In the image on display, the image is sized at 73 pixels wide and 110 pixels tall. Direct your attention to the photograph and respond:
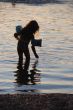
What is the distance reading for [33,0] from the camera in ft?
263

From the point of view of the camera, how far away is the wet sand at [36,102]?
827cm

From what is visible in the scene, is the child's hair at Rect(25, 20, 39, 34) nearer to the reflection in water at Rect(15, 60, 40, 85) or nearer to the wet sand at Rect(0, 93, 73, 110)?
the reflection in water at Rect(15, 60, 40, 85)

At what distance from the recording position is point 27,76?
46.5ft

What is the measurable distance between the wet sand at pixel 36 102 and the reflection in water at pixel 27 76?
3928 mm

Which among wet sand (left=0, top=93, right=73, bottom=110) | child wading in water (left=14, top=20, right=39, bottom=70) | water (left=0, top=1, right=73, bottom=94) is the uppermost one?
wet sand (left=0, top=93, right=73, bottom=110)

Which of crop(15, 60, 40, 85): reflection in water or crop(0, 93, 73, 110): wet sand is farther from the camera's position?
crop(15, 60, 40, 85): reflection in water

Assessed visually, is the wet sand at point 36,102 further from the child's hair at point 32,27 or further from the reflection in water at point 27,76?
the child's hair at point 32,27

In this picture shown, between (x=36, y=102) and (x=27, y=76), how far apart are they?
5589 mm

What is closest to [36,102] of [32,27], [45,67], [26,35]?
[32,27]

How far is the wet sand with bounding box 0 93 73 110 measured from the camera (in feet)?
27.1

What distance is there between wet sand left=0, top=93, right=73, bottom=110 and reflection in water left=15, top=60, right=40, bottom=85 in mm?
3928

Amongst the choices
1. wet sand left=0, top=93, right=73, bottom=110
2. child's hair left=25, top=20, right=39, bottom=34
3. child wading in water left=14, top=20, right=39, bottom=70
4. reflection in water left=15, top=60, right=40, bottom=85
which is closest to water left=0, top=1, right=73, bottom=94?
reflection in water left=15, top=60, right=40, bottom=85

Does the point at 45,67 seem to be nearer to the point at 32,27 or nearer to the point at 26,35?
the point at 26,35

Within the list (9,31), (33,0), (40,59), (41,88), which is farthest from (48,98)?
(33,0)
